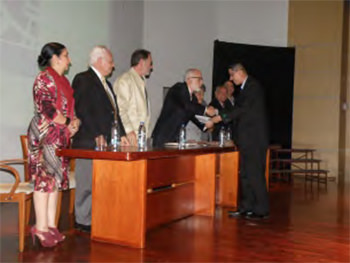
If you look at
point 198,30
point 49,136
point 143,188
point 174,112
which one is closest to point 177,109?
point 174,112

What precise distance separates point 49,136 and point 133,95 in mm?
1138

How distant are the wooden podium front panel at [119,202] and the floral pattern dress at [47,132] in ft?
0.99

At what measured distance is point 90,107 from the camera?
377 centimetres

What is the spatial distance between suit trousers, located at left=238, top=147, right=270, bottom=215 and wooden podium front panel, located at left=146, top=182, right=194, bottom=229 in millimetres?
558

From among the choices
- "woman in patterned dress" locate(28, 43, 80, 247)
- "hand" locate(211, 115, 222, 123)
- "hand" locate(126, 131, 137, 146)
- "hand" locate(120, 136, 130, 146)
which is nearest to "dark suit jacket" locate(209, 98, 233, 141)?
"hand" locate(211, 115, 222, 123)

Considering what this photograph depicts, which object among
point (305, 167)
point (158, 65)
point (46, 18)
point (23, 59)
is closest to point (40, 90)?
point (23, 59)

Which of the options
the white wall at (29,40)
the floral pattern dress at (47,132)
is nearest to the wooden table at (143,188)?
the floral pattern dress at (47,132)

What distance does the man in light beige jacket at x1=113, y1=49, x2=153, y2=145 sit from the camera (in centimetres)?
418

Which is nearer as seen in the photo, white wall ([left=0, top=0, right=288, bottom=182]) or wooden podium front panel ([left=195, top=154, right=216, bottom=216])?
wooden podium front panel ([left=195, top=154, right=216, bottom=216])

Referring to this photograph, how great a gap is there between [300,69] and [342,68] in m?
0.84

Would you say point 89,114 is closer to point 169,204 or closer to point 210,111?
point 169,204

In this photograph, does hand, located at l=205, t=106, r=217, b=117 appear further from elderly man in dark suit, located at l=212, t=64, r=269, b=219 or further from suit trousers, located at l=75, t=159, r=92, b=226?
suit trousers, located at l=75, t=159, r=92, b=226

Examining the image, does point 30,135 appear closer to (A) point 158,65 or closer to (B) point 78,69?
(B) point 78,69

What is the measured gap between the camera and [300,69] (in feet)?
31.2
